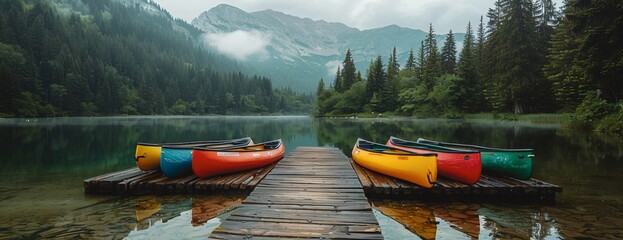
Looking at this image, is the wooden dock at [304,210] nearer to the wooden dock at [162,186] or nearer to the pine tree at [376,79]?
the wooden dock at [162,186]

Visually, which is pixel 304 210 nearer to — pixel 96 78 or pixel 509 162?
pixel 509 162

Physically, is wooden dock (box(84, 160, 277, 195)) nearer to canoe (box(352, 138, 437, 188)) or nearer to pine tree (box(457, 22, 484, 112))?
canoe (box(352, 138, 437, 188))

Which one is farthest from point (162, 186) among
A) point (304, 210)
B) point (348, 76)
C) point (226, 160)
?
point (348, 76)

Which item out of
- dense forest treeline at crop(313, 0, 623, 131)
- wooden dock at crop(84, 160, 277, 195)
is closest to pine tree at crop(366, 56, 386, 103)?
dense forest treeline at crop(313, 0, 623, 131)

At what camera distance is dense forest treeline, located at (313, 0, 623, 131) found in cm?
2600

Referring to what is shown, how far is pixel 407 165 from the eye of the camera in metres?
9.61

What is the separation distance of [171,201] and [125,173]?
315cm

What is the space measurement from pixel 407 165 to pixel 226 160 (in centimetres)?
569

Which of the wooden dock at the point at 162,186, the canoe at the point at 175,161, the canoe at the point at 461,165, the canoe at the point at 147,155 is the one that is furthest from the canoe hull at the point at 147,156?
the canoe at the point at 461,165

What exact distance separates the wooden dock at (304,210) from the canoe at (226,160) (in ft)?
4.95

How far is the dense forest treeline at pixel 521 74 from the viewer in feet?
85.3

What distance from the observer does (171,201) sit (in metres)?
9.16

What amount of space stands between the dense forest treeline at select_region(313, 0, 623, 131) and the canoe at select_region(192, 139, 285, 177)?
2676 centimetres

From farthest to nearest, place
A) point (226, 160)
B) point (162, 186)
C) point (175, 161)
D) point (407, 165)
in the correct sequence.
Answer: point (226, 160) < point (175, 161) < point (162, 186) < point (407, 165)
